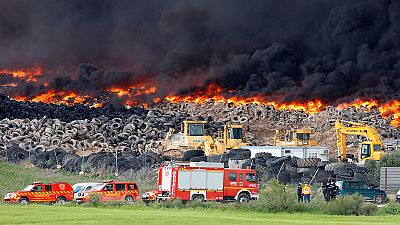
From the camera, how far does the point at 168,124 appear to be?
7944 cm

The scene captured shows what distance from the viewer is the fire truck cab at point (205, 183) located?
40.4 meters

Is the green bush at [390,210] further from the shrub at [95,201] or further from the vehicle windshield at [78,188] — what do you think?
the vehicle windshield at [78,188]

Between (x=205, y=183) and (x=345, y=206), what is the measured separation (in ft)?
30.0

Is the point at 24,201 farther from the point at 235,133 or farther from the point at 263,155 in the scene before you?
the point at 235,133

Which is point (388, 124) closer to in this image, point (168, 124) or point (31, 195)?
point (168, 124)

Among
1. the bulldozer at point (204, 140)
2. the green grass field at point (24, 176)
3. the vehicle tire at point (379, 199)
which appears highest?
the bulldozer at point (204, 140)

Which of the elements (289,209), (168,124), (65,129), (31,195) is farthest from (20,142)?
(289,209)

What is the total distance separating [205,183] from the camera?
4091cm

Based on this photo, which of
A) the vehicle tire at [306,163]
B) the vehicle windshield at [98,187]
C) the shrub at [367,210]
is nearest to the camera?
the shrub at [367,210]

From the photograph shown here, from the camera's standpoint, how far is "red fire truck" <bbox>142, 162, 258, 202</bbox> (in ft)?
133

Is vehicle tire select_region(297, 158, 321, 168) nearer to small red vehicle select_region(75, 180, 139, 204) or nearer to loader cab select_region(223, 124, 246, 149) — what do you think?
loader cab select_region(223, 124, 246, 149)

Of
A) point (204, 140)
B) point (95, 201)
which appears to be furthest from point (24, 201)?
point (204, 140)

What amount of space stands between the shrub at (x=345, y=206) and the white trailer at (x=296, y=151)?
28.6 meters

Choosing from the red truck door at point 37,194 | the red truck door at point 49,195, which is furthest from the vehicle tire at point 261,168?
the red truck door at point 37,194
